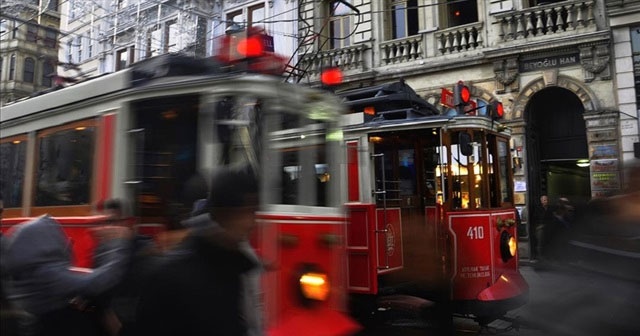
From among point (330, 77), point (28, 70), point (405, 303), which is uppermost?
point (28, 70)

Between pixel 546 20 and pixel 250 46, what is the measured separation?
11.9 meters

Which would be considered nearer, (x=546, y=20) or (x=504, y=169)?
(x=504, y=169)

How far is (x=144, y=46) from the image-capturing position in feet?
60.1

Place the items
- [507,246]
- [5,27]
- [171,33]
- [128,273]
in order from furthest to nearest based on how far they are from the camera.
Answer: [171,33] < [5,27] < [507,246] < [128,273]

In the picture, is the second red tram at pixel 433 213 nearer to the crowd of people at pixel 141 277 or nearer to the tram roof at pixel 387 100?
the tram roof at pixel 387 100

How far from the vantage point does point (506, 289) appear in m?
6.54

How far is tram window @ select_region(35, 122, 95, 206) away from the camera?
176 inches

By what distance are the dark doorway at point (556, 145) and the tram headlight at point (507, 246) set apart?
707cm

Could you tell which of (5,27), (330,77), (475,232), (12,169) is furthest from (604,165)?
(5,27)

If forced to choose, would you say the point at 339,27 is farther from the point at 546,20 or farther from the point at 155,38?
the point at 546,20

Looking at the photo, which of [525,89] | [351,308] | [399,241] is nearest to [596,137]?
[525,89]

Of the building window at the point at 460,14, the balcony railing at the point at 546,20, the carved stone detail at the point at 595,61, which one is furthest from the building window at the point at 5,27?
the carved stone detail at the point at 595,61

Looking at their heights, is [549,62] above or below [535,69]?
above

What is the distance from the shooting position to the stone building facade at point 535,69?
12.5 meters
